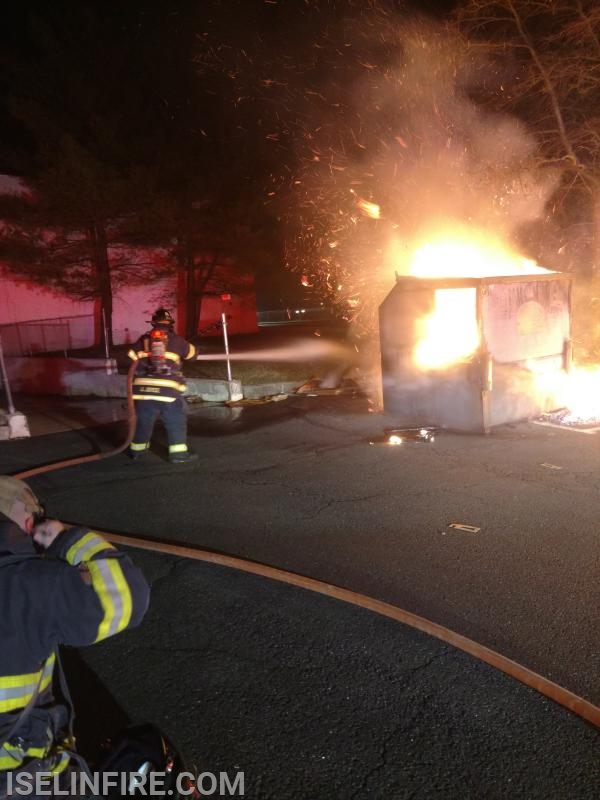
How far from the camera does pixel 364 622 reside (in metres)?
3.86

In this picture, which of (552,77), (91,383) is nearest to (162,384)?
(91,383)

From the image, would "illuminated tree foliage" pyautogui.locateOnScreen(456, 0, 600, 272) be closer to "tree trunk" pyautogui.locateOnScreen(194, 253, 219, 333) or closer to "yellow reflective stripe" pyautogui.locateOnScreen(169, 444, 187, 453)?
"yellow reflective stripe" pyautogui.locateOnScreen(169, 444, 187, 453)

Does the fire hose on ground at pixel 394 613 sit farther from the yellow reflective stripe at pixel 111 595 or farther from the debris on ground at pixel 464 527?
the yellow reflective stripe at pixel 111 595

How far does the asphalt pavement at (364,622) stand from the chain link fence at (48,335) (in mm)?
11287

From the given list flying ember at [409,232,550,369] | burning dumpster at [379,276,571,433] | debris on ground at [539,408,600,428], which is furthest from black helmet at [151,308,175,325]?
debris on ground at [539,408,600,428]

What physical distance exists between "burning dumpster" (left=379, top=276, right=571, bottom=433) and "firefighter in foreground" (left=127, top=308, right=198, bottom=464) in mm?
3225

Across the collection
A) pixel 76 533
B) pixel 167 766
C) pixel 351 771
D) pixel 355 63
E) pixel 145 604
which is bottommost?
pixel 351 771

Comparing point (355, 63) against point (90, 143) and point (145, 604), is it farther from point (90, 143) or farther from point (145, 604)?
point (145, 604)

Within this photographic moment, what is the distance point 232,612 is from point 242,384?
333 inches

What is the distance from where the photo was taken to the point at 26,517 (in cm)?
203

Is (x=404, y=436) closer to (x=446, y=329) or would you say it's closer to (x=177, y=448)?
(x=446, y=329)

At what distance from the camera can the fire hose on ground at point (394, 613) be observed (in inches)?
118

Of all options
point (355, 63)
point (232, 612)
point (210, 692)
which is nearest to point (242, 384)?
point (355, 63)

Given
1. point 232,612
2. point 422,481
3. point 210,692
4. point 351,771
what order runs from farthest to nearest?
1. point 422,481
2. point 232,612
3. point 210,692
4. point 351,771
